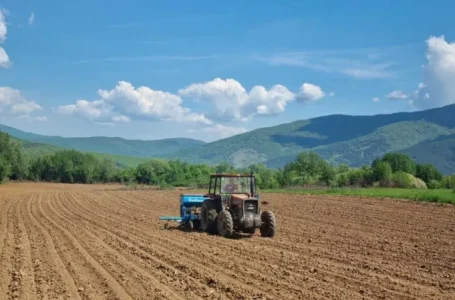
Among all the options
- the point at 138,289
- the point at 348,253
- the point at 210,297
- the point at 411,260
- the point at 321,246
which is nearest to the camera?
the point at 210,297

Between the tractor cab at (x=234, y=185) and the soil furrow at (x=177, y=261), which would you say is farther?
the tractor cab at (x=234, y=185)

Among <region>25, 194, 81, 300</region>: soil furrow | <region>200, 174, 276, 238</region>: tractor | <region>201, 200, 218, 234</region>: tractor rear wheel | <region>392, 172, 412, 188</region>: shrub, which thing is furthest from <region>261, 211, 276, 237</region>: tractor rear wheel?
<region>392, 172, 412, 188</region>: shrub

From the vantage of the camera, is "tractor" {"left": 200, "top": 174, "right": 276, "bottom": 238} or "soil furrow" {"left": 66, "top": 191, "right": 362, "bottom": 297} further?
"tractor" {"left": 200, "top": 174, "right": 276, "bottom": 238}

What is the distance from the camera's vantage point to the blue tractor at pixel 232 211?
15930 mm

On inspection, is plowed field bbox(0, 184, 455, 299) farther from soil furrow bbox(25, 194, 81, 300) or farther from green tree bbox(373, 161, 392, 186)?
green tree bbox(373, 161, 392, 186)

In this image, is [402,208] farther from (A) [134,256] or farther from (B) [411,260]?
(A) [134,256]

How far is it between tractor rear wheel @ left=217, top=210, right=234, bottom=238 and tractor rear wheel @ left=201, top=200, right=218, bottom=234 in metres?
0.64

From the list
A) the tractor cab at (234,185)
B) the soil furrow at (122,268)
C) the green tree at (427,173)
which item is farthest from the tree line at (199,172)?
the soil furrow at (122,268)

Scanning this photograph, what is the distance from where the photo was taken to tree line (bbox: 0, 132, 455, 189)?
63.2m

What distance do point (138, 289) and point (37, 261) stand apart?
406 centimetres

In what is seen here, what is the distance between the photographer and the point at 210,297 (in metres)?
8.56

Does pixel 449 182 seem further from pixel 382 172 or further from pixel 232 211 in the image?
pixel 232 211

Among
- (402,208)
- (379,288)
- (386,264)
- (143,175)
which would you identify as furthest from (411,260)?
(143,175)

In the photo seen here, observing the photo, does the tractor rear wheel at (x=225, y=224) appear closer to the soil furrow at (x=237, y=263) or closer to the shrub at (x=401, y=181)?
the soil furrow at (x=237, y=263)
